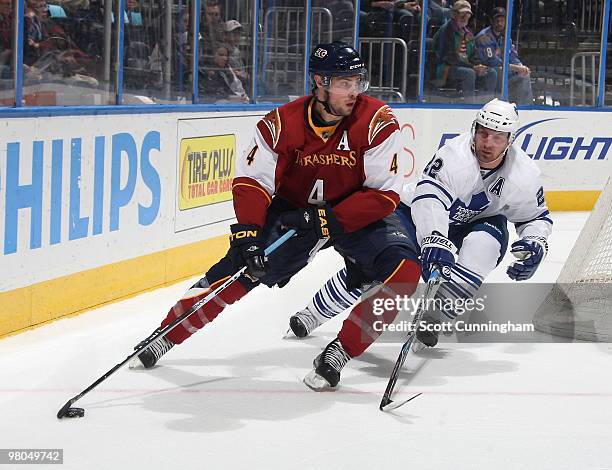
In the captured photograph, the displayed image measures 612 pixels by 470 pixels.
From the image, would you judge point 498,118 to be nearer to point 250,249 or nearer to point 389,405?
point 250,249

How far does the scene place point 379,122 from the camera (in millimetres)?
3854

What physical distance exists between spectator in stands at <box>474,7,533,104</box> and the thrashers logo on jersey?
5.77m

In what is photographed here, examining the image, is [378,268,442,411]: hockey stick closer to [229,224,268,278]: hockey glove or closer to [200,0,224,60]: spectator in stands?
[229,224,268,278]: hockey glove

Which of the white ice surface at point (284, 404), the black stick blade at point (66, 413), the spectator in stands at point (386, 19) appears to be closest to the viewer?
the white ice surface at point (284, 404)

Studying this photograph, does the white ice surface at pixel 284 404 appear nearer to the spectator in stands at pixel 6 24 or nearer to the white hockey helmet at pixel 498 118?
the white hockey helmet at pixel 498 118

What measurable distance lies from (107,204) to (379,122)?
1785 mm

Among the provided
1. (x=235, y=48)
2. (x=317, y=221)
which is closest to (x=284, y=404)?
(x=317, y=221)

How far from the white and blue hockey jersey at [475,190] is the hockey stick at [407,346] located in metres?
0.22

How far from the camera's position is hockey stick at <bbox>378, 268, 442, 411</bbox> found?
3.58 metres

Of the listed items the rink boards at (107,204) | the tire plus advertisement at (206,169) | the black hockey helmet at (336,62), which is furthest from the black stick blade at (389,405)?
the tire plus advertisement at (206,169)

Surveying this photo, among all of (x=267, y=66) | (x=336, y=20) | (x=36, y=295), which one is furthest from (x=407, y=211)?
(x=336, y=20)

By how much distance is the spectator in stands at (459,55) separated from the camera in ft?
30.1

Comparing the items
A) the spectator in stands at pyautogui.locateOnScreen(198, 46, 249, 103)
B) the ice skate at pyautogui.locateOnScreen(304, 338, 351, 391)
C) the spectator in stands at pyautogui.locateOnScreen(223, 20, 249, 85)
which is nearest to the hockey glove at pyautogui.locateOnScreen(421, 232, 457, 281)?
the ice skate at pyautogui.locateOnScreen(304, 338, 351, 391)

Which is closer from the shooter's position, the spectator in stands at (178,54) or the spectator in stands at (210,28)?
the spectator in stands at (178,54)
